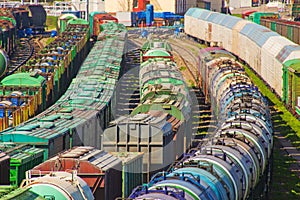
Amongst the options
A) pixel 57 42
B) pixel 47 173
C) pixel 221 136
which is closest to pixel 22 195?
pixel 47 173

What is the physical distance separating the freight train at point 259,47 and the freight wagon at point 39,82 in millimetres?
11921

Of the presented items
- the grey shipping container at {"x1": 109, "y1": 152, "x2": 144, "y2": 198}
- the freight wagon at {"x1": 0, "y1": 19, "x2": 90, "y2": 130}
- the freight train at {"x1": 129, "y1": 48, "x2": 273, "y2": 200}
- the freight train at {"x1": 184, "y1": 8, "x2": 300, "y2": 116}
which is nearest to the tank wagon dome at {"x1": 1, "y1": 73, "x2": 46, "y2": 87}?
the freight wagon at {"x1": 0, "y1": 19, "x2": 90, "y2": 130}

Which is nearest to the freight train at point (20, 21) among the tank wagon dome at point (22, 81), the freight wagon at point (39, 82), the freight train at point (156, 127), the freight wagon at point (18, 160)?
the freight wagon at point (39, 82)

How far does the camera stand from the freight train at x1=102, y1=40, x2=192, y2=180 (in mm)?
23562

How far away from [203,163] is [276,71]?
92.3ft

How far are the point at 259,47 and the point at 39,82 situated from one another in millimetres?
23627

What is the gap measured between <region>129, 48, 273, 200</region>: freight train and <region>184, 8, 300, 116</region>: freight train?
694cm

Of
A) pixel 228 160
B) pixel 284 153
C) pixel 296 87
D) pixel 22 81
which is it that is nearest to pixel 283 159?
pixel 284 153

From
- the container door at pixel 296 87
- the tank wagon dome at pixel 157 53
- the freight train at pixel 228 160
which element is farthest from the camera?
the tank wagon dome at pixel 157 53

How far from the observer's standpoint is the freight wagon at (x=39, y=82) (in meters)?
29.6

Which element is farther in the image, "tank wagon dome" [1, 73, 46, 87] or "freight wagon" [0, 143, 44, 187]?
"tank wagon dome" [1, 73, 46, 87]

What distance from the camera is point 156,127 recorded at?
23656mm

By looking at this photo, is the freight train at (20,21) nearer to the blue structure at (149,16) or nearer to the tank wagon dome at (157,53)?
the blue structure at (149,16)

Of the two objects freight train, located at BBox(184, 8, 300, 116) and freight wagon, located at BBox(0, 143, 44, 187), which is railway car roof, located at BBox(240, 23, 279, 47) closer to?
freight train, located at BBox(184, 8, 300, 116)
